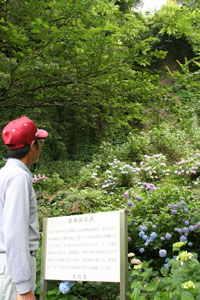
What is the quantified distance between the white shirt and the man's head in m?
0.08

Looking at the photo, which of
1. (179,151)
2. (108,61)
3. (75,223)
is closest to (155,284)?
(75,223)

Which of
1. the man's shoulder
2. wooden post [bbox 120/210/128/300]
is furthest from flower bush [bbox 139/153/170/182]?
the man's shoulder

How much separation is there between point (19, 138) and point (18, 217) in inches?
19.4

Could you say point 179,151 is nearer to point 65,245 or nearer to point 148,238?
point 148,238

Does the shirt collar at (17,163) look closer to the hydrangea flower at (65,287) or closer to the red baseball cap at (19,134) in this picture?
the red baseball cap at (19,134)

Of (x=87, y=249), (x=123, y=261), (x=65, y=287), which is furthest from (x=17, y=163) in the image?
(x=65, y=287)

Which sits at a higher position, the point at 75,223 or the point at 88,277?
the point at 75,223

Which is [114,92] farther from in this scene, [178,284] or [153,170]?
[153,170]

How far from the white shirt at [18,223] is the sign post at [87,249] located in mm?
584

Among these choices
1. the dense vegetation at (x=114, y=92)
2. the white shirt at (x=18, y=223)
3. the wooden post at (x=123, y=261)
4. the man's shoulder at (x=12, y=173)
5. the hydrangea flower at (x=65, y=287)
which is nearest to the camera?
the white shirt at (x=18, y=223)

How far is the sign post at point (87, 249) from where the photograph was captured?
200 centimetres

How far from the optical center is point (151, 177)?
7.80 m

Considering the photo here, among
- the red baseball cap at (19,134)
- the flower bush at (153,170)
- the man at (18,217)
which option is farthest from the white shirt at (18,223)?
the flower bush at (153,170)

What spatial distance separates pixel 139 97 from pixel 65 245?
2970mm
